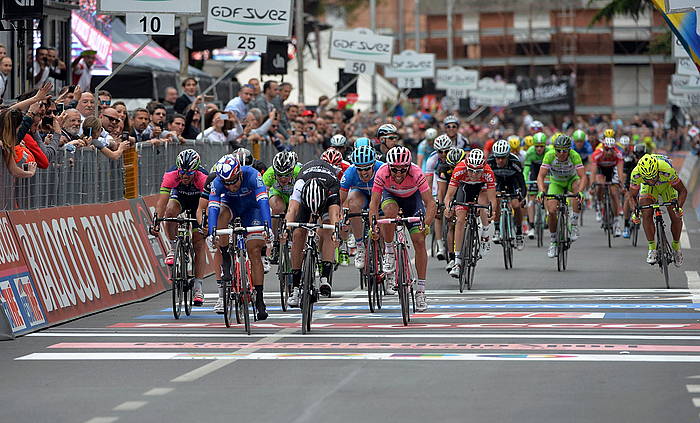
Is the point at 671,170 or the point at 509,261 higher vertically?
the point at 671,170

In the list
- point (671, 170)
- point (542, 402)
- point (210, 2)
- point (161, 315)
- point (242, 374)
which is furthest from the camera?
point (210, 2)

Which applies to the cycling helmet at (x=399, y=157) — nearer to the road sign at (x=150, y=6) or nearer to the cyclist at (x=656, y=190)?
the cyclist at (x=656, y=190)

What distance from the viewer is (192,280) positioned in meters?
16.0

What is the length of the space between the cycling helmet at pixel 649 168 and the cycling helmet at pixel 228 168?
6886 mm

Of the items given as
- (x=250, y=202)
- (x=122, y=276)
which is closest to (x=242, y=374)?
(x=250, y=202)

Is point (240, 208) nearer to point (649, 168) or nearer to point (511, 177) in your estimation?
point (649, 168)

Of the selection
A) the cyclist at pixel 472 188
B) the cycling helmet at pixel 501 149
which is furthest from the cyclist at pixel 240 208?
the cycling helmet at pixel 501 149

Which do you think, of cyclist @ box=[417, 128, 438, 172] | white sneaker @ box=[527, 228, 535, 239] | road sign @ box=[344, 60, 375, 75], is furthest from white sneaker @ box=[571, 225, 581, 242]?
road sign @ box=[344, 60, 375, 75]

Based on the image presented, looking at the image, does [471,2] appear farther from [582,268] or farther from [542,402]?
[542,402]

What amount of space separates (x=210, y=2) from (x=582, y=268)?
23.1 ft

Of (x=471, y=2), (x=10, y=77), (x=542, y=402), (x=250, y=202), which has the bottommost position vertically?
(x=542, y=402)

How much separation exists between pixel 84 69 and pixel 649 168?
8.89m

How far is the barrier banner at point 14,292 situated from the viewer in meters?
13.7

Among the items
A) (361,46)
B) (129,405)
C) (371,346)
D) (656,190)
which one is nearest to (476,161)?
(656,190)
